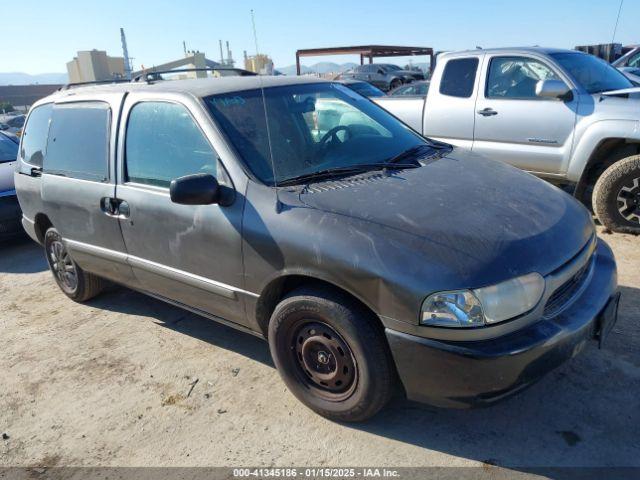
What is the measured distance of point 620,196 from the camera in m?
5.00

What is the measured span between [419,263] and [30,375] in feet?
9.39

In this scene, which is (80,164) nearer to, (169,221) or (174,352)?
(169,221)

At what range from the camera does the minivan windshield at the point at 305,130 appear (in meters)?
3.05

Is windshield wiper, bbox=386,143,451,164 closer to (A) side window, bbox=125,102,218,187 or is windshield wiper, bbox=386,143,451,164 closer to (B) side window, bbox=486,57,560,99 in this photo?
(A) side window, bbox=125,102,218,187

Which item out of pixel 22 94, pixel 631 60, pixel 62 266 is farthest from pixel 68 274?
pixel 22 94

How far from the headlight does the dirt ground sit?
0.74 metres

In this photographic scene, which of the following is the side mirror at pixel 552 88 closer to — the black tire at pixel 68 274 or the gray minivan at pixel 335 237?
the gray minivan at pixel 335 237

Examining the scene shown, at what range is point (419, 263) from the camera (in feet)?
7.56

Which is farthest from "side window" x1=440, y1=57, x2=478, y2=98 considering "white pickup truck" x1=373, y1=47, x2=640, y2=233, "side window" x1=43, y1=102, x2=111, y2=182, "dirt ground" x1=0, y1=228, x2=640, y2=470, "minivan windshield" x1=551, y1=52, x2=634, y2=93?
"side window" x1=43, y1=102, x2=111, y2=182

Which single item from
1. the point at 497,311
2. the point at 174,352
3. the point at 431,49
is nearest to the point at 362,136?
the point at 497,311

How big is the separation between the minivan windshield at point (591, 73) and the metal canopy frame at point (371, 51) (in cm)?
1535

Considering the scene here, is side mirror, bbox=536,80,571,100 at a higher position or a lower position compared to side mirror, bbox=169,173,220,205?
higher

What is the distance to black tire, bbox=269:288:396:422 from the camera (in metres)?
2.49

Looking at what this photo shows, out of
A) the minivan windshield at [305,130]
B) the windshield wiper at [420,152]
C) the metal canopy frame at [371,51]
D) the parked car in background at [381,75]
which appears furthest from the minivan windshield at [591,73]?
the parked car in background at [381,75]
